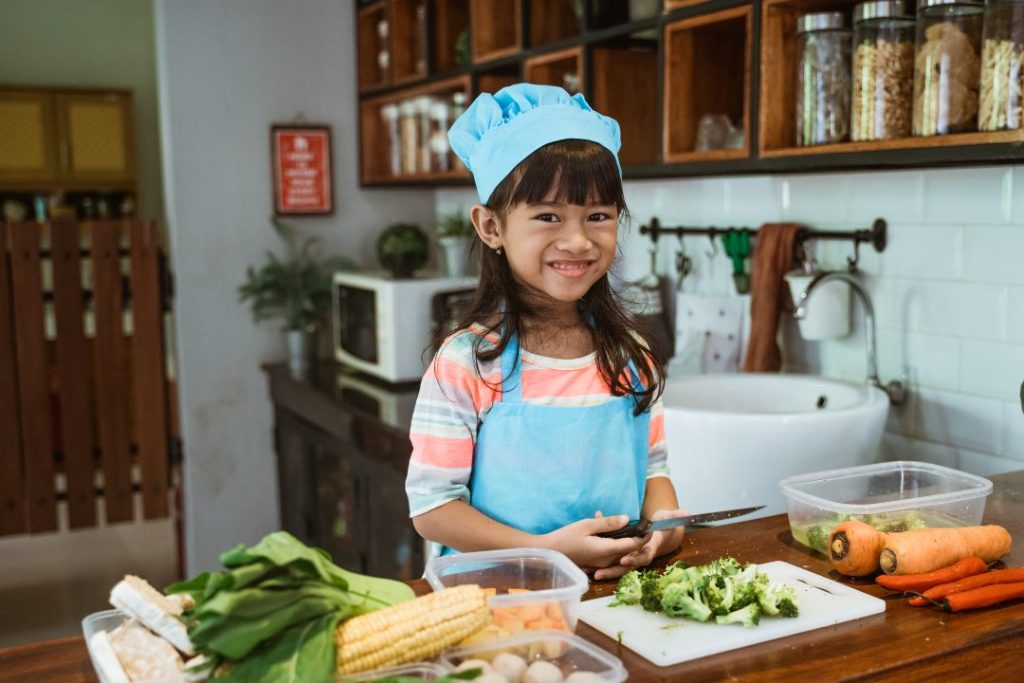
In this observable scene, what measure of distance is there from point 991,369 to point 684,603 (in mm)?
1158

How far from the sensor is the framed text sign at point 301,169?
372 centimetres

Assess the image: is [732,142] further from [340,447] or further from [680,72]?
[340,447]

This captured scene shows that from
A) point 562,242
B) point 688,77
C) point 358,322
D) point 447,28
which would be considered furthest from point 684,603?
point 447,28

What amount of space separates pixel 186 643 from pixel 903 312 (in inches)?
67.2

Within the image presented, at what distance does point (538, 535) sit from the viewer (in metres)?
1.43

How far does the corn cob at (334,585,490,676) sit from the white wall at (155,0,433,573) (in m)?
2.88

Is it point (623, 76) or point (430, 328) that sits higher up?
point (623, 76)

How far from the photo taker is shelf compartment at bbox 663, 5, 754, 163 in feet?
7.50

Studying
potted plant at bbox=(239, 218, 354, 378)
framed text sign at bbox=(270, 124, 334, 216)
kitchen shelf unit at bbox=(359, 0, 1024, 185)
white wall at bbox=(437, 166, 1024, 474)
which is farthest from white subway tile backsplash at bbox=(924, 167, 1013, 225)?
framed text sign at bbox=(270, 124, 334, 216)

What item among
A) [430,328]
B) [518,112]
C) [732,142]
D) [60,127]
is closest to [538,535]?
[518,112]

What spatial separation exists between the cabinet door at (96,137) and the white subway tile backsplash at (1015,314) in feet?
22.1

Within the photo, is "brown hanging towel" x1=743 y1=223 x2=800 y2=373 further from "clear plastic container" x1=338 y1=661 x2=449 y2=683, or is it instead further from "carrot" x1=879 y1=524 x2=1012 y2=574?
"clear plastic container" x1=338 y1=661 x2=449 y2=683

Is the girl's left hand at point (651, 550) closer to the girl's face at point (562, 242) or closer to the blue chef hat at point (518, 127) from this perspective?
the girl's face at point (562, 242)

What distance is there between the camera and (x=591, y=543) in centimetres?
132
